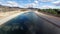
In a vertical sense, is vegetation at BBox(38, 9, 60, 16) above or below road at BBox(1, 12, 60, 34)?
above

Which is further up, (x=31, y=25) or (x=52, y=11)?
(x=52, y=11)

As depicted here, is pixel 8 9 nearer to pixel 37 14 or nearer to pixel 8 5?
pixel 8 5

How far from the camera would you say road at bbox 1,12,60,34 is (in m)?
3.71

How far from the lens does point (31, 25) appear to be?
3760 mm

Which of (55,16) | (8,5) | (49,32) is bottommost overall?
(49,32)

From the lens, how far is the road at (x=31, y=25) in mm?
3708

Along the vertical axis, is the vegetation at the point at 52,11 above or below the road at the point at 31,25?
above

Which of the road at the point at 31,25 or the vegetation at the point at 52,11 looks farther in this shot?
the vegetation at the point at 52,11

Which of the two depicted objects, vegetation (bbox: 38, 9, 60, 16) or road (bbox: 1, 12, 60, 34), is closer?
road (bbox: 1, 12, 60, 34)

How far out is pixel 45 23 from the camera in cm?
403

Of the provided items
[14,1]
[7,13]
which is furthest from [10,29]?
[14,1]

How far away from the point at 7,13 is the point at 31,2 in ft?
1.93

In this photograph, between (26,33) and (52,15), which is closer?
(26,33)

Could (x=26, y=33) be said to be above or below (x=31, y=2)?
below
